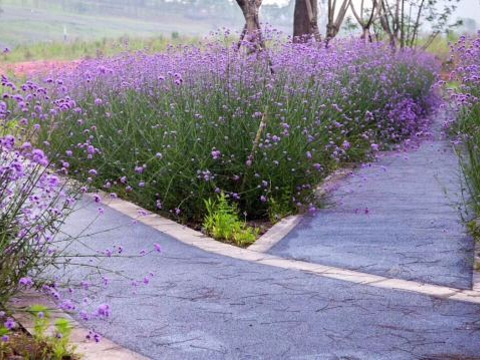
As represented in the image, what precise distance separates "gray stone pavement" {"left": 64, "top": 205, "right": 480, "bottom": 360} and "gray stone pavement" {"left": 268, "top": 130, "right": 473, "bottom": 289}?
1.80 ft

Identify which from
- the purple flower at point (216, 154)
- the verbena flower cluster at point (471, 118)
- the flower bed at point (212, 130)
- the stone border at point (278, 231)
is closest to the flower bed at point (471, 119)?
the verbena flower cluster at point (471, 118)

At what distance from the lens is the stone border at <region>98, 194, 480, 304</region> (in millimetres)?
5023

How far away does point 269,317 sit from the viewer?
4.49 m

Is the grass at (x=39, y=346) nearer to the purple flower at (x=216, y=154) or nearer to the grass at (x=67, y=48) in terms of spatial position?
the purple flower at (x=216, y=154)

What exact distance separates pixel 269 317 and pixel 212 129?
121 inches

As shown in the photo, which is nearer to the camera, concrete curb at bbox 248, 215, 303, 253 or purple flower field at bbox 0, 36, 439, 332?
concrete curb at bbox 248, 215, 303, 253

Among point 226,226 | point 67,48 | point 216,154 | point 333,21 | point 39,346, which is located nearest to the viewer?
point 39,346

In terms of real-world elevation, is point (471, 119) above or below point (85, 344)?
above

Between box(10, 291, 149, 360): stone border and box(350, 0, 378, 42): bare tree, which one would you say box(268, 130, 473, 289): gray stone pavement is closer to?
box(10, 291, 149, 360): stone border

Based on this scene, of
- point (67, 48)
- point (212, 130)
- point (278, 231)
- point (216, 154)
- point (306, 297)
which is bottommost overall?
point (67, 48)

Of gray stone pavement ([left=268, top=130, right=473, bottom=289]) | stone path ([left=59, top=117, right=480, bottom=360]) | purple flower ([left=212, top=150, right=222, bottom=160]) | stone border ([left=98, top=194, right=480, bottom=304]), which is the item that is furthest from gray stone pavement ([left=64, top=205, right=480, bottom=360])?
purple flower ([left=212, top=150, right=222, bottom=160])

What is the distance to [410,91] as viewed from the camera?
1346 centimetres

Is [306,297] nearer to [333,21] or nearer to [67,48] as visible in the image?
[333,21]

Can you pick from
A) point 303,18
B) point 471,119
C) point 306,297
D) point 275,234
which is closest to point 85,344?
point 306,297
